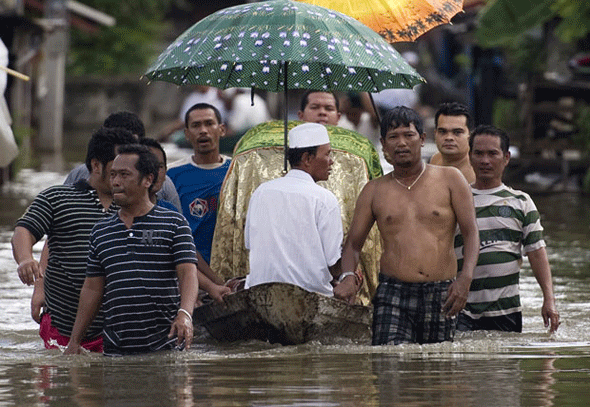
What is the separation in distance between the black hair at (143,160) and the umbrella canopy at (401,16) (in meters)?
3.08

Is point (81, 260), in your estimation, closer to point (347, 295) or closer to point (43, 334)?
point (43, 334)

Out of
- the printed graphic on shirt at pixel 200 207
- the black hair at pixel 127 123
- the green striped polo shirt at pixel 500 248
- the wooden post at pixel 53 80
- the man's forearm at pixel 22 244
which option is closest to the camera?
the man's forearm at pixel 22 244

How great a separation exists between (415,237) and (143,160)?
1.69 m

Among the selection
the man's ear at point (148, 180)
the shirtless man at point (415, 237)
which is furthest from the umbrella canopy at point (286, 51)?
the man's ear at point (148, 180)

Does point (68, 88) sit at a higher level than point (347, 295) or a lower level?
higher

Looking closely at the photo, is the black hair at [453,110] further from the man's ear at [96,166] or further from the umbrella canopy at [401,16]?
the man's ear at [96,166]

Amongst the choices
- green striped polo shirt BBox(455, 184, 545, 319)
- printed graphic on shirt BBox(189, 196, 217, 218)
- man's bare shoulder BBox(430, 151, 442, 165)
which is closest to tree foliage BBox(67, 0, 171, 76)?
printed graphic on shirt BBox(189, 196, 217, 218)

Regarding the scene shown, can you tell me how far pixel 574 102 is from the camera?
2211 cm

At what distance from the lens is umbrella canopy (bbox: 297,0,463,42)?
410 inches

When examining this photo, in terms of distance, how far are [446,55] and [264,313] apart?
31.1 metres

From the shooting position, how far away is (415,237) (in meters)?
8.50

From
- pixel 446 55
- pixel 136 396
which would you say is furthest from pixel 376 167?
pixel 446 55

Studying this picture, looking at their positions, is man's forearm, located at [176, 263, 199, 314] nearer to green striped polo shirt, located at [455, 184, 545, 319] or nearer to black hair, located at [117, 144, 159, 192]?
black hair, located at [117, 144, 159, 192]

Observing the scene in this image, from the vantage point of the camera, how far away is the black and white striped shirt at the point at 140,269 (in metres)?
7.69
